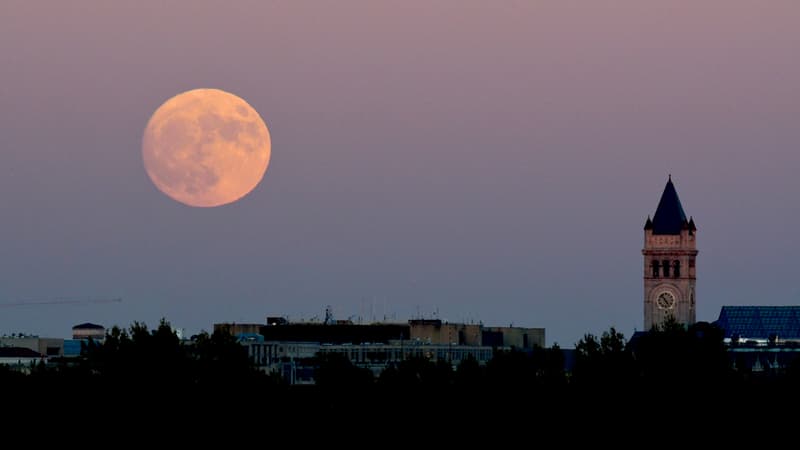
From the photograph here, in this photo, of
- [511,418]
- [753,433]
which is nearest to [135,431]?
[511,418]

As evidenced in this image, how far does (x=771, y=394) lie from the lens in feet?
648

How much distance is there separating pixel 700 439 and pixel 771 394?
22578 millimetres

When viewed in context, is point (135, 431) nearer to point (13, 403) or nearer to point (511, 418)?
point (13, 403)

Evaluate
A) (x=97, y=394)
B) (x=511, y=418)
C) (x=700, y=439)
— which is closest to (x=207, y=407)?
(x=97, y=394)

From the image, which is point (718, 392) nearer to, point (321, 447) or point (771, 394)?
point (771, 394)

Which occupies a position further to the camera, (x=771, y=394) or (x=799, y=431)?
(x=771, y=394)

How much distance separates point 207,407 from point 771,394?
45058 millimetres

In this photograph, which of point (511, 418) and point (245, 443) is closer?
point (245, 443)

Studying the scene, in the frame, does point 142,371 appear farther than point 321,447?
Yes

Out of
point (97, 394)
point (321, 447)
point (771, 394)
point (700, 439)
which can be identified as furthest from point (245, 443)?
point (771, 394)

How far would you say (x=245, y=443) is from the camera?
175 metres

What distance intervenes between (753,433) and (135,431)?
4373 centimetres

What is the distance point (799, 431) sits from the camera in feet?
577

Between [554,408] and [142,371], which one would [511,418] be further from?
[142,371]
